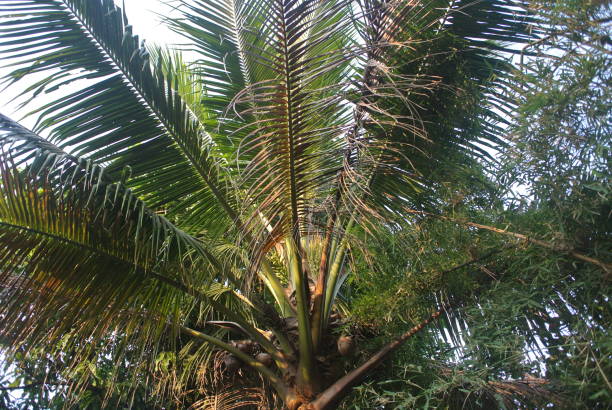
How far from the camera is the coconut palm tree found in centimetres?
270

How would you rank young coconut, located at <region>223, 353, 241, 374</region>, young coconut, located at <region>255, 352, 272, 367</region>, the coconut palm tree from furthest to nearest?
Answer: young coconut, located at <region>223, 353, 241, 374</region>
young coconut, located at <region>255, 352, 272, 367</region>
the coconut palm tree

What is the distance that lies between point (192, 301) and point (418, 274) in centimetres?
137

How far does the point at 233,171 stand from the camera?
3.91 metres

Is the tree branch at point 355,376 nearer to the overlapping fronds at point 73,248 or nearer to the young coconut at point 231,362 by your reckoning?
the young coconut at point 231,362

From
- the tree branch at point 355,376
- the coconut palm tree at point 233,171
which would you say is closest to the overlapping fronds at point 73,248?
the coconut palm tree at point 233,171

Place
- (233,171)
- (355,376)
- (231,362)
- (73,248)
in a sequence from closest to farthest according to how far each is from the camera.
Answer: (73,248), (355,376), (231,362), (233,171)

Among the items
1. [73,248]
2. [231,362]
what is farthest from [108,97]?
[231,362]

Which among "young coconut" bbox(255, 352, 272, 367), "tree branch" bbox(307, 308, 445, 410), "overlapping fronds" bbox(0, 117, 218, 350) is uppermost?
"overlapping fronds" bbox(0, 117, 218, 350)

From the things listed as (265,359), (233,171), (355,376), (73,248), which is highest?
(233,171)

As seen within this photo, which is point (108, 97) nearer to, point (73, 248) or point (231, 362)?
point (73, 248)

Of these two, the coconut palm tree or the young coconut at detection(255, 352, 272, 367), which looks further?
the young coconut at detection(255, 352, 272, 367)

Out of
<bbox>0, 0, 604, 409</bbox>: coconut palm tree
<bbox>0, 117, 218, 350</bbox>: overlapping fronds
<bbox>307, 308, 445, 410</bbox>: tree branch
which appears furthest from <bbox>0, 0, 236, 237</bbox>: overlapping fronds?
<bbox>307, 308, 445, 410</bbox>: tree branch

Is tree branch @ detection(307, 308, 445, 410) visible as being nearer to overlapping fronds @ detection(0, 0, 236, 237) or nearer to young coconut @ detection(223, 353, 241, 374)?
young coconut @ detection(223, 353, 241, 374)

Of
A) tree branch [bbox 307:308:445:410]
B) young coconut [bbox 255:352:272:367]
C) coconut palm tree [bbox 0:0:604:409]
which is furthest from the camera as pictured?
young coconut [bbox 255:352:272:367]
